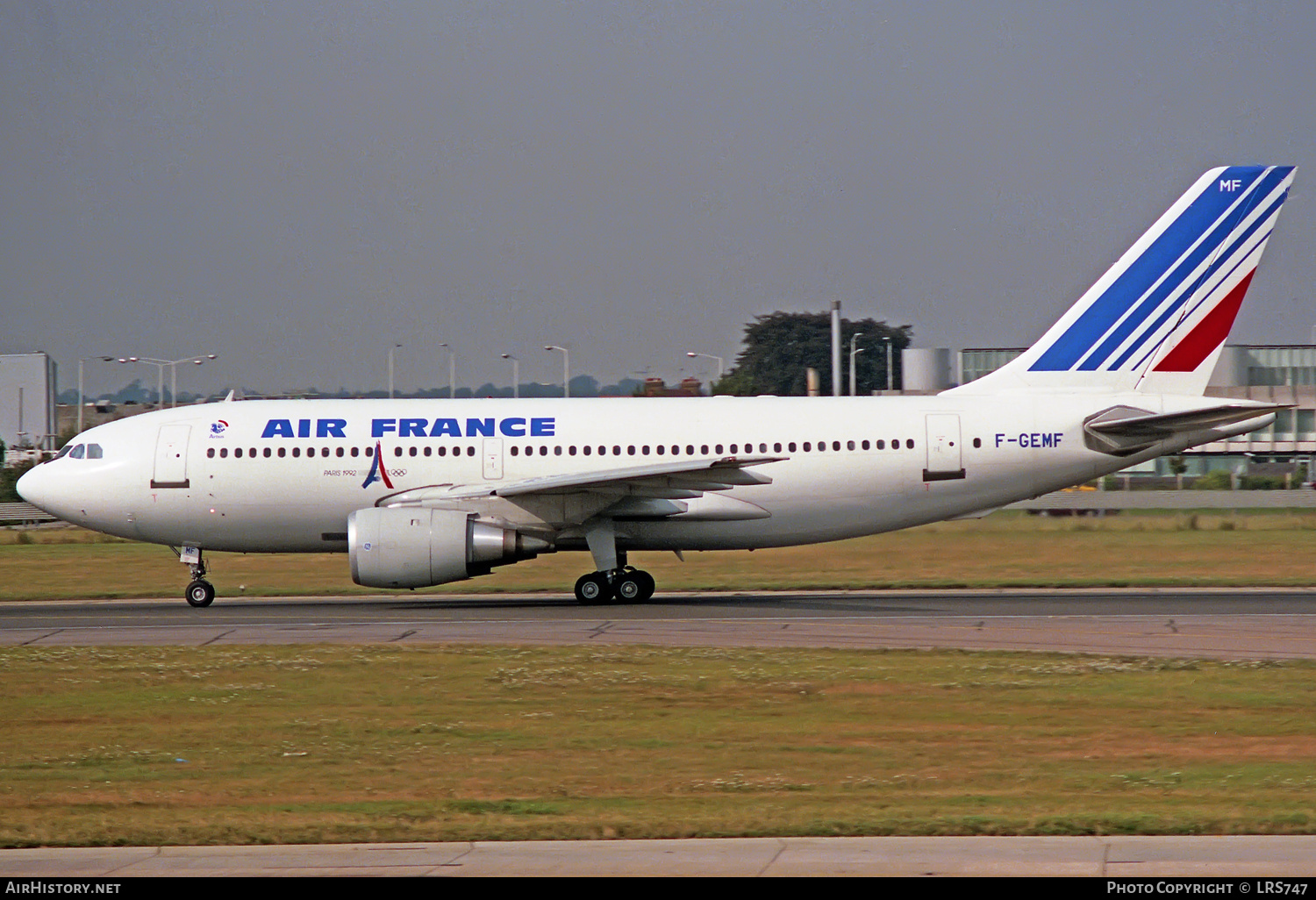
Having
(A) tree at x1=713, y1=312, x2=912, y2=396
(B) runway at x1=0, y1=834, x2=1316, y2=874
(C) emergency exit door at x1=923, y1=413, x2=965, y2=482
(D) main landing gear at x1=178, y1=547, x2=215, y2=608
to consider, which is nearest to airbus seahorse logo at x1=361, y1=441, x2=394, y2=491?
(D) main landing gear at x1=178, y1=547, x2=215, y2=608

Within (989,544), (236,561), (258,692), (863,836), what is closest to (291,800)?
(863,836)

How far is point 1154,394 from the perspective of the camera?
93.8 ft

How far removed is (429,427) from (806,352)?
106 meters

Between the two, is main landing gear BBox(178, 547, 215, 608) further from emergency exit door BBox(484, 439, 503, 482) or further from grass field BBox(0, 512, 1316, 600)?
emergency exit door BBox(484, 439, 503, 482)

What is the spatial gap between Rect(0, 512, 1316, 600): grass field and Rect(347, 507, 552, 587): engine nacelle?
17.4ft

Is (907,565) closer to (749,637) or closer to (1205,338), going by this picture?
(1205,338)

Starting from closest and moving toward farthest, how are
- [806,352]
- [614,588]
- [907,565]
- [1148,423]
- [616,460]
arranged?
[1148,423] → [614,588] → [616,460] → [907,565] → [806,352]

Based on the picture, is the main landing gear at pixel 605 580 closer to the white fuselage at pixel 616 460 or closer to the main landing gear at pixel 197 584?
the white fuselage at pixel 616 460

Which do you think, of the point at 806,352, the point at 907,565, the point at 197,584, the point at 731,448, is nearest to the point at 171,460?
the point at 197,584

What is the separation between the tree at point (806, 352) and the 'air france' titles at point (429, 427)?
9923cm

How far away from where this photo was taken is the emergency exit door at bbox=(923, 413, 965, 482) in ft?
91.6

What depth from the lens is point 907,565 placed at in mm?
34031

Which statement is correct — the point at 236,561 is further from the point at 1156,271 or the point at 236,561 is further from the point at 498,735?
the point at 498,735

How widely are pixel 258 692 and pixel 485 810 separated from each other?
700 centimetres
